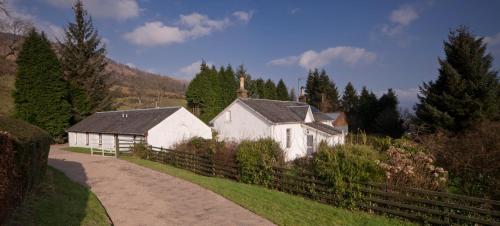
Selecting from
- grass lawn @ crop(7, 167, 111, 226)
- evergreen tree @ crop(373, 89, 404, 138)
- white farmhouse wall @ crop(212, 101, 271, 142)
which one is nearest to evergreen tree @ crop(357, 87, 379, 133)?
evergreen tree @ crop(373, 89, 404, 138)

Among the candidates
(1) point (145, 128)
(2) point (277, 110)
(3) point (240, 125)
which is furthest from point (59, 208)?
(2) point (277, 110)

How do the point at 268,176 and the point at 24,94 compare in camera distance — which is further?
the point at 24,94

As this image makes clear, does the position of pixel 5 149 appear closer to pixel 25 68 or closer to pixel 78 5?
pixel 25 68

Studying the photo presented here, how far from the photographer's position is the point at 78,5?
A: 5056cm

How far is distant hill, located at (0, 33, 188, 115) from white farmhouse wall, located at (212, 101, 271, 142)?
21.5 meters

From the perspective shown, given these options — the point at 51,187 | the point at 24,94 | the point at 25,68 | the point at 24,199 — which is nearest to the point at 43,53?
the point at 25,68

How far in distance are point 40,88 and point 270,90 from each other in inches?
1739

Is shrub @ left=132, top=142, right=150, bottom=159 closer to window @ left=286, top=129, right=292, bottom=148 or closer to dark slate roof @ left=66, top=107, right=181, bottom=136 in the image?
dark slate roof @ left=66, top=107, right=181, bottom=136

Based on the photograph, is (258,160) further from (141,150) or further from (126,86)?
(126,86)

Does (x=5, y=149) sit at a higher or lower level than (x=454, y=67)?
lower

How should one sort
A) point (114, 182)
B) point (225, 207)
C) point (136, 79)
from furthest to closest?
point (136, 79)
point (114, 182)
point (225, 207)

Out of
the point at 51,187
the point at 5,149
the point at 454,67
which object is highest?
the point at 454,67

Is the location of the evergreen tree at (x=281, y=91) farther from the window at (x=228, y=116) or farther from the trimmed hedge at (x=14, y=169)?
the trimmed hedge at (x=14, y=169)

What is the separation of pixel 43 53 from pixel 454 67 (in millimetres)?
45315
